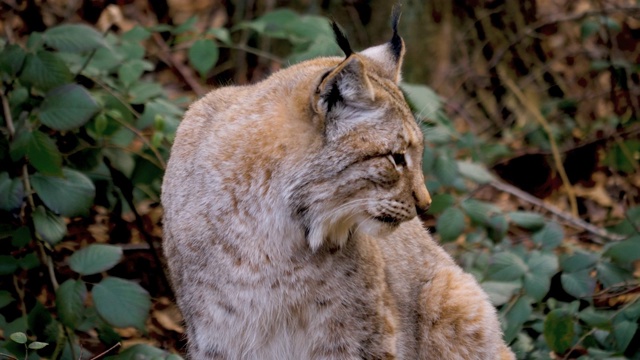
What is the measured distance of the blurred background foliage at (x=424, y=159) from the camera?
4176 mm

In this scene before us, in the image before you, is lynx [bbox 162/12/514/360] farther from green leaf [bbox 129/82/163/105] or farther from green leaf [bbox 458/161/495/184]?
green leaf [bbox 458/161/495/184]

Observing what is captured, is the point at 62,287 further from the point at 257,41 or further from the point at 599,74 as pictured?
the point at 599,74

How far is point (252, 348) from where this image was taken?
3736mm

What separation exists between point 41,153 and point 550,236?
8.68 ft

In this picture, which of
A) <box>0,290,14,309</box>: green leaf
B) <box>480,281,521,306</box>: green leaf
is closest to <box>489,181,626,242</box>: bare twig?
<box>480,281,521,306</box>: green leaf

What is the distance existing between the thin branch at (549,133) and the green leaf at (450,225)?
178 cm

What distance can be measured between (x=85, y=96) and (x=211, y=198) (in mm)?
947

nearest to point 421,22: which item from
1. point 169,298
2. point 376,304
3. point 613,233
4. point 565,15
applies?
point 565,15

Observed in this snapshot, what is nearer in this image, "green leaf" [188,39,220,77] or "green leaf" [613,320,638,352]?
"green leaf" [613,320,638,352]

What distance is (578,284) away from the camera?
4691 mm

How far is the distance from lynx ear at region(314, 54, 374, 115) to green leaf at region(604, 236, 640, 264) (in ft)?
6.38

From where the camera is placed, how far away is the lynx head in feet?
11.1

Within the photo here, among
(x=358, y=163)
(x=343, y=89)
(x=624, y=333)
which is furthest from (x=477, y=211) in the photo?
(x=343, y=89)

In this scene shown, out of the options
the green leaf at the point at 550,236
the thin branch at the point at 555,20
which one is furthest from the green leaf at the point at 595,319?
the thin branch at the point at 555,20
